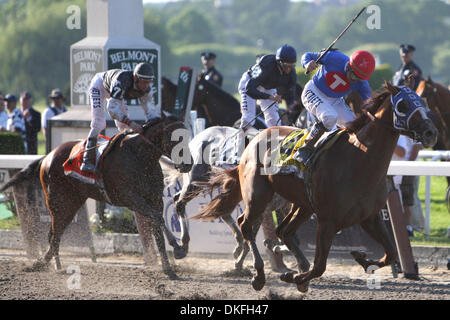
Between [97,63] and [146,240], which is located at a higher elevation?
[97,63]

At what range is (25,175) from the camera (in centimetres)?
779

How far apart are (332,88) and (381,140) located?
2.53 feet

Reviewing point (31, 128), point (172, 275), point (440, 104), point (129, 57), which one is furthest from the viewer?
point (31, 128)

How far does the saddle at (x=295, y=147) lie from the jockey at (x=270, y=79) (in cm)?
126

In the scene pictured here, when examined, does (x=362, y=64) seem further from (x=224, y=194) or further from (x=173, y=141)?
(x=173, y=141)

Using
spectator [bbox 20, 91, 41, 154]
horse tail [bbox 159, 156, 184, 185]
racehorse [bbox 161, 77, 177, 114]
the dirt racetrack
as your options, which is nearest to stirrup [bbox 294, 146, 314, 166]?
the dirt racetrack

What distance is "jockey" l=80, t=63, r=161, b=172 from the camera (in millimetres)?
6934

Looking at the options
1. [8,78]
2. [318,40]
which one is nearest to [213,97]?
[8,78]

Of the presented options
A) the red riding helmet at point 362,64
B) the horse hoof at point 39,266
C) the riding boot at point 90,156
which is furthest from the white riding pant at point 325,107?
the horse hoof at point 39,266

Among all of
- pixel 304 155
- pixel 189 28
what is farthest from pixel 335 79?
pixel 189 28

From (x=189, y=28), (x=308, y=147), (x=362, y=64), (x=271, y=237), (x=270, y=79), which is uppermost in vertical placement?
(x=362, y=64)

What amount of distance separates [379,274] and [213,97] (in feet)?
18.9

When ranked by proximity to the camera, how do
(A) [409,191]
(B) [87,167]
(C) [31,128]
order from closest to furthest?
1. (B) [87,167]
2. (A) [409,191]
3. (C) [31,128]

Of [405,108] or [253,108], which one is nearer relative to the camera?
[405,108]
